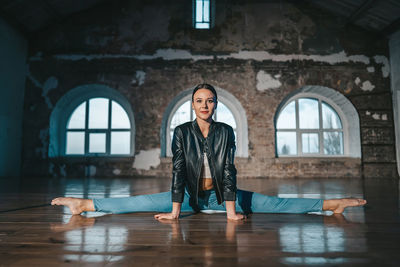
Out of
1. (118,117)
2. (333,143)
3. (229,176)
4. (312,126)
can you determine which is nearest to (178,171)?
(229,176)

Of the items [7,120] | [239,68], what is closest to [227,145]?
[239,68]

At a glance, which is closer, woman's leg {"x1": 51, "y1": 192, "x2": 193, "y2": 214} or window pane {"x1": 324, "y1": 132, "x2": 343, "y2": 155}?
woman's leg {"x1": 51, "y1": 192, "x2": 193, "y2": 214}

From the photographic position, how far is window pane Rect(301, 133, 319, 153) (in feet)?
21.9

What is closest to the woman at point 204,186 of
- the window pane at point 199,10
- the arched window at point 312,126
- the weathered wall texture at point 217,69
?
the weathered wall texture at point 217,69

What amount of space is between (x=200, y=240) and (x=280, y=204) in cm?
83

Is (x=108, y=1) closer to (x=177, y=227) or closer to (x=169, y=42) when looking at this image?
(x=169, y=42)

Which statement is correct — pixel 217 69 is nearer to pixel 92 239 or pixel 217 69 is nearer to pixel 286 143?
pixel 286 143

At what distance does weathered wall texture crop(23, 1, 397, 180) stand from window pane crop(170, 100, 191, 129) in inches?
27.3

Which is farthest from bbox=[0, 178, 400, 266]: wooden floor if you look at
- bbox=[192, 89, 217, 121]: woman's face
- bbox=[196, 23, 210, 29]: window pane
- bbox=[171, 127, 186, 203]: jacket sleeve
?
bbox=[196, 23, 210, 29]: window pane

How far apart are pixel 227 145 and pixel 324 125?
242 inches

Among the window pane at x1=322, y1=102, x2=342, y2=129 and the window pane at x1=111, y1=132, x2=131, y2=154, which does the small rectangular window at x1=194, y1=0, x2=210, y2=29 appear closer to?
the window pane at x1=111, y1=132, x2=131, y2=154

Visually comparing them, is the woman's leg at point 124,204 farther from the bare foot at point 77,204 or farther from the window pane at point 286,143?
the window pane at point 286,143

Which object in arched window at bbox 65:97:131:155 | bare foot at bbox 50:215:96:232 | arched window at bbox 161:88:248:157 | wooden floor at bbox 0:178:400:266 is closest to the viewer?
wooden floor at bbox 0:178:400:266

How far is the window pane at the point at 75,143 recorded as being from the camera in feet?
21.9
